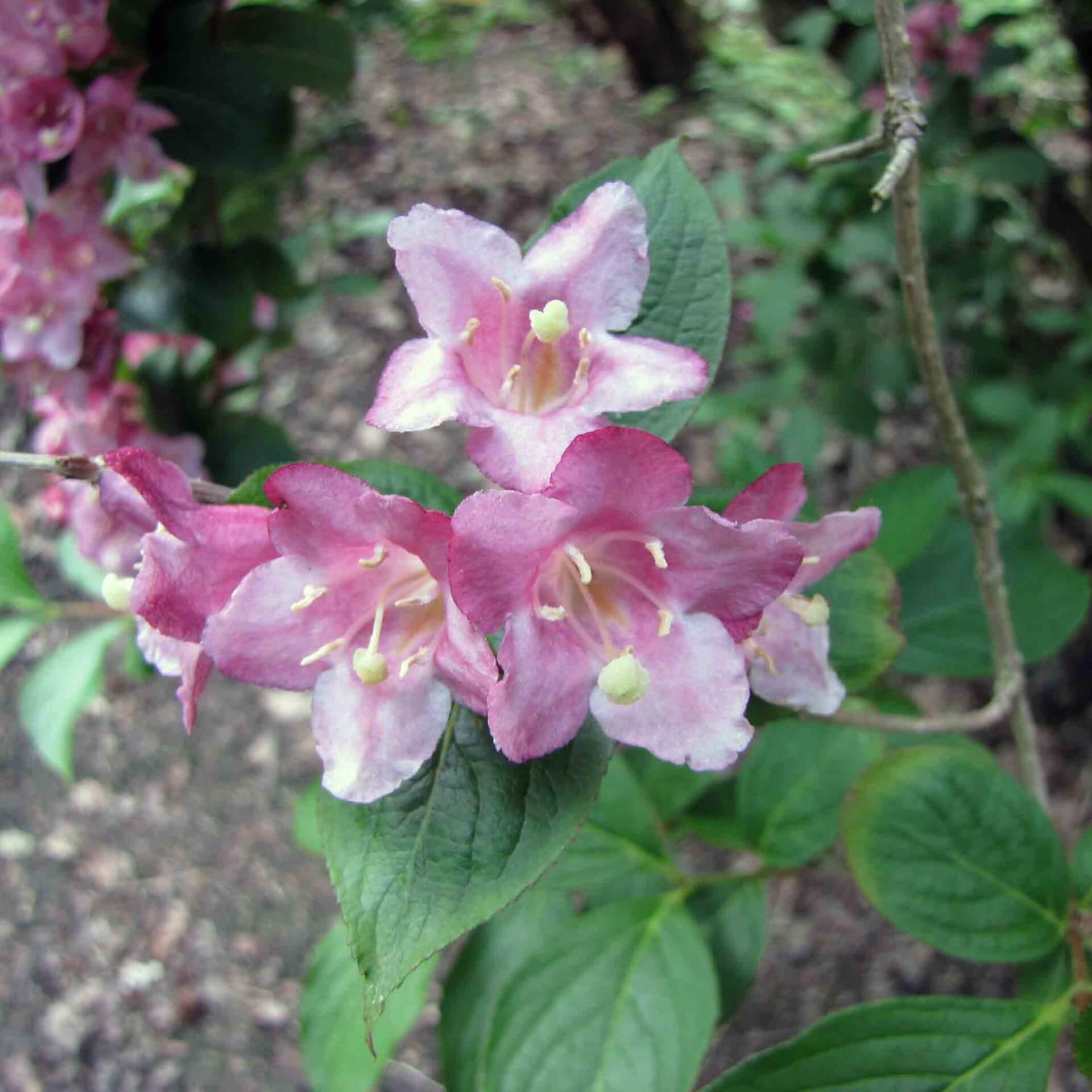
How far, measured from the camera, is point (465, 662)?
2.11 ft

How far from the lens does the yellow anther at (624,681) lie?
0.62m

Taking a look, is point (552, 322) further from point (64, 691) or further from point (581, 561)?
point (64, 691)

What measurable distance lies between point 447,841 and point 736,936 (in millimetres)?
616

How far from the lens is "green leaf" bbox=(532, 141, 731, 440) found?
82 cm

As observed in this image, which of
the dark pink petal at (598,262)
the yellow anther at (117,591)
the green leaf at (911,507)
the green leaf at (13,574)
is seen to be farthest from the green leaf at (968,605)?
the green leaf at (13,574)

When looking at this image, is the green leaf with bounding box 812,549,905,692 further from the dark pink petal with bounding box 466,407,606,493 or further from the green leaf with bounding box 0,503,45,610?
the green leaf with bounding box 0,503,45,610

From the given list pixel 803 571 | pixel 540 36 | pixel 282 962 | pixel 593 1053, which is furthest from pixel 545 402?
pixel 540 36

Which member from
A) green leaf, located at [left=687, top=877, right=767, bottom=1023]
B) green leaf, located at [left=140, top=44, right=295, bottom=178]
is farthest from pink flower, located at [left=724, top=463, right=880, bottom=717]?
green leaf, located at [left=140, top=44, right=295, bottom=178]

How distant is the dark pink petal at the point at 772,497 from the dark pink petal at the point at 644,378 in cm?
8

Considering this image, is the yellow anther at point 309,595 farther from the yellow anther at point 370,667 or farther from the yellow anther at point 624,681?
the yellow anther at point 624,681

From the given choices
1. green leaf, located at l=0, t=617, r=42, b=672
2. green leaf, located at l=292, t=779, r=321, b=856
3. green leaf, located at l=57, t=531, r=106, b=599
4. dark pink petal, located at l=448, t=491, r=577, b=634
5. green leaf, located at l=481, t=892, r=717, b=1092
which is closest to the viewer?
dark pink petal, located at l=448, t=491, r=577, b=634

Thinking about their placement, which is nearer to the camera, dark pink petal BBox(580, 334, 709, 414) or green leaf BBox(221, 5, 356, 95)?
dark pink petal BBox(580, 334, 709, 414)

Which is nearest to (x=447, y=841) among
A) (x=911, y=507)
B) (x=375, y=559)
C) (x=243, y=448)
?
(x=375, y=559)

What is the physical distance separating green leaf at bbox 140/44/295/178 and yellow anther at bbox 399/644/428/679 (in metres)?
0.80
